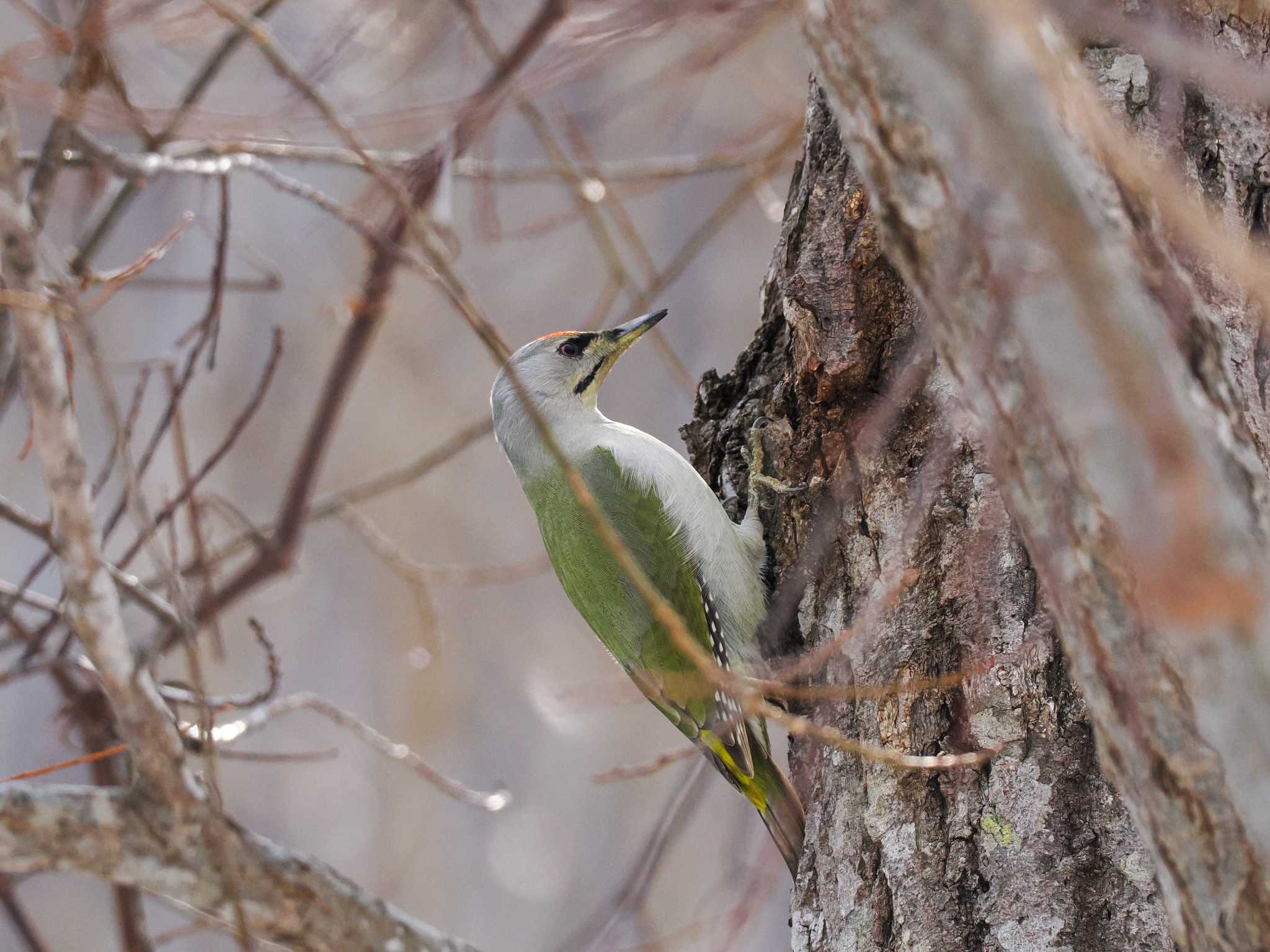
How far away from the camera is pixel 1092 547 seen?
0.98m

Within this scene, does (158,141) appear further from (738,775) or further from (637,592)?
(738,775)

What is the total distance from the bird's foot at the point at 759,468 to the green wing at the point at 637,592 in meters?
0.32

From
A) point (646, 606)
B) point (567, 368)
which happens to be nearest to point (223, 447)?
point (646, 606)

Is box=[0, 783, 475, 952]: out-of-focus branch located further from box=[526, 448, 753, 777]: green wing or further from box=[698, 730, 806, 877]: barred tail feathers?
box=[526, 448, 753, 777]: green wing

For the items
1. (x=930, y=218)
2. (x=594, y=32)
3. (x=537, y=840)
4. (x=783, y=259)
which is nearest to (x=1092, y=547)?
(x=930, y=218)

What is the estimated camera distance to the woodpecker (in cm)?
282

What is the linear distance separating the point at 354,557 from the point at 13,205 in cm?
741

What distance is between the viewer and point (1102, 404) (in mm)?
934

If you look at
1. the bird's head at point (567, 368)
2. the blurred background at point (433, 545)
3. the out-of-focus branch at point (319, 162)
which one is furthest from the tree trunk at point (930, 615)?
the blurred background at point (433, 545)

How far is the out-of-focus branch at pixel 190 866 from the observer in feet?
6.70

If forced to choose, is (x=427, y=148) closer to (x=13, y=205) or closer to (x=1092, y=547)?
(x=13, y=205)

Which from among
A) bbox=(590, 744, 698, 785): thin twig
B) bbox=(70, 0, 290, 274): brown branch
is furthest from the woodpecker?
bbox=(70, 0, 290, 274): brown branch

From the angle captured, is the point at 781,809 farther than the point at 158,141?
No

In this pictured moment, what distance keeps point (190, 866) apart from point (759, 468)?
1537 millimetres
